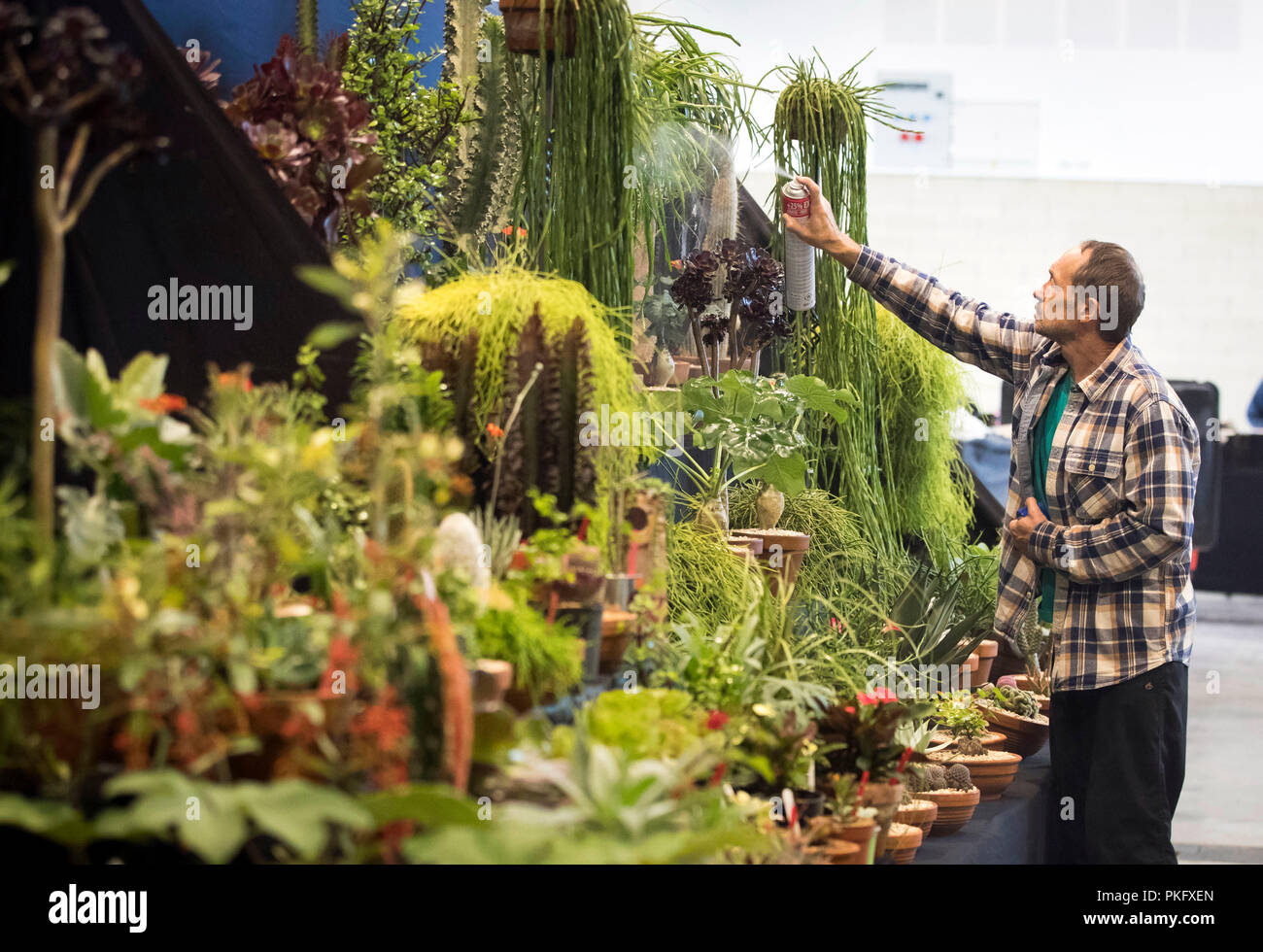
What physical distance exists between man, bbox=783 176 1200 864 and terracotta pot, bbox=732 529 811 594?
571mm

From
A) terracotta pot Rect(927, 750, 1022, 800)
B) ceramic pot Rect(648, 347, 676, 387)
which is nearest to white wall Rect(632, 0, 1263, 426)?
ceramic pot Rect(648, 347, 676, 387)

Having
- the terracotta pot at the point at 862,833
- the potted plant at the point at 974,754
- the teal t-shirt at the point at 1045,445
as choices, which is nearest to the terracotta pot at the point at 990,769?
the potted plant at the point at 974,754

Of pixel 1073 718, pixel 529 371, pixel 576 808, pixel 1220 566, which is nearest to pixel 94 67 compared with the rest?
pixel 529 371

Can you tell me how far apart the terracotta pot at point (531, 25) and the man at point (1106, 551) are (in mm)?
1242

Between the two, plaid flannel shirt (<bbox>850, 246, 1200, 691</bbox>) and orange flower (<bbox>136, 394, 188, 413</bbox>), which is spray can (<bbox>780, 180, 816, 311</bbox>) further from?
orange flower (<bbox>136, 394, 188, 413</bbox>)

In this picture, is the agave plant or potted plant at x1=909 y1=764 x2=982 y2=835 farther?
the agave plant

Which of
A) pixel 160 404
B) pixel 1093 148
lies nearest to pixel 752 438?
pixel 160 404

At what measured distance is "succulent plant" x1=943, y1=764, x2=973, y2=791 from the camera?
2.47 meters

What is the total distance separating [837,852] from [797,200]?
1726 millimetres

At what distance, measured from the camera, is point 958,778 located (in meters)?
2.47

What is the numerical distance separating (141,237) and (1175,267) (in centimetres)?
987

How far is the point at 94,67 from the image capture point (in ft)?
3.64

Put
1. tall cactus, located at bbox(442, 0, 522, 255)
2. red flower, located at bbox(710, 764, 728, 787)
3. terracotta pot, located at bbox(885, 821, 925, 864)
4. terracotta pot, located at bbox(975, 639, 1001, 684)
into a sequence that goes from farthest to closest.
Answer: terracotta pot, located at bbox(975, 639, 1001, 684), tall cactus, located at bbox(442, 0, 522, 255), terracotta pot, located at bbox(885, 821, 925, 864), red flower, located at bbox(710, 764, 728, 787)
